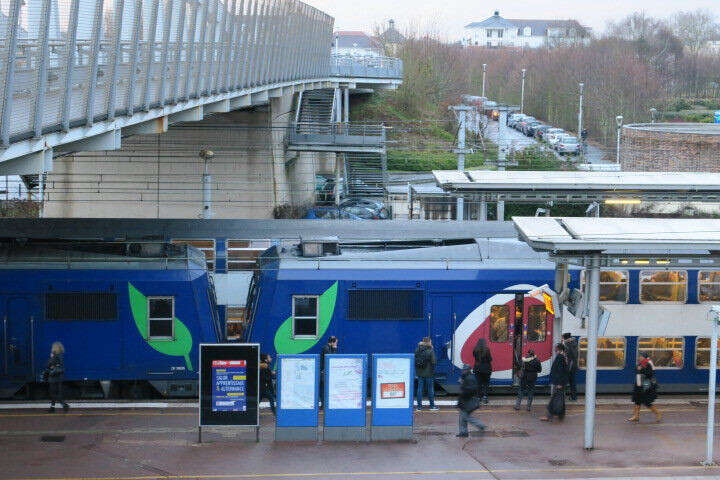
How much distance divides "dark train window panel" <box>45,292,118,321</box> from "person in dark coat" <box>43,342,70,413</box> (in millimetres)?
1005

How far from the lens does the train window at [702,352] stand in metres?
19.4

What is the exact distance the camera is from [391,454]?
15.7 meters

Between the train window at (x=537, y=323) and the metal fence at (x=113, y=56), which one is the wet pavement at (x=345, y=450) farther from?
the metal fence at (x=113, y=56)

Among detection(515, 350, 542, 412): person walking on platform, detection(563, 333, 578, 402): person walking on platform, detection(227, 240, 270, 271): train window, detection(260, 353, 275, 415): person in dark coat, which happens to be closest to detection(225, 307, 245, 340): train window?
detection(227, 240, 270, 271): train window

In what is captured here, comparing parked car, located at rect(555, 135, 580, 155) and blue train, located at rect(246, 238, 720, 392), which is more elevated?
parked car, located at rect(555, 135, 580, 155)

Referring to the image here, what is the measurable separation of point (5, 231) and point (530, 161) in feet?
85.0

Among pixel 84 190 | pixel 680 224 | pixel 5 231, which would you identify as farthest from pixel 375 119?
pixel 680 224

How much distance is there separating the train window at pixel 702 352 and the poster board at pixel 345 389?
675 centimetres

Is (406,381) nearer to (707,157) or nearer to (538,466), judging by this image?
(538,466)

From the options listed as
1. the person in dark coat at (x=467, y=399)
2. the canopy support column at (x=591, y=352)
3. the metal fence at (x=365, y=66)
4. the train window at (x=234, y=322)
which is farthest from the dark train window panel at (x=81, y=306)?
the metal fence at (x=365, y=66)

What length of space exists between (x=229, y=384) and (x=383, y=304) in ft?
13.8

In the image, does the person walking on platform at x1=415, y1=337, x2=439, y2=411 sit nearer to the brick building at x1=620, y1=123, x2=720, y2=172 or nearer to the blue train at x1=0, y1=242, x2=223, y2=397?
the blue train at x1=0, y1=242, x2=223, y2=397

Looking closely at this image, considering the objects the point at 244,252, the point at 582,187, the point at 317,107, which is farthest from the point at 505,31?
the point at 244,252

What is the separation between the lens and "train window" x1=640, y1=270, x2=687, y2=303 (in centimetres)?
1920
